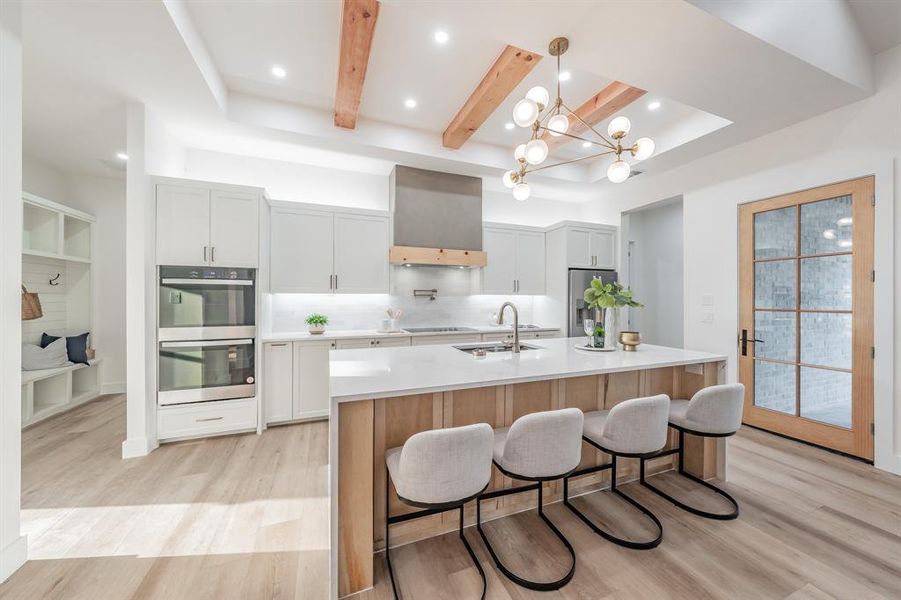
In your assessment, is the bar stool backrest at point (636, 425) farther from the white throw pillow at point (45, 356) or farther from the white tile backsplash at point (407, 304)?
the white throw pillow at point (45, 356)

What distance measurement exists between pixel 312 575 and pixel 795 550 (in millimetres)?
2379

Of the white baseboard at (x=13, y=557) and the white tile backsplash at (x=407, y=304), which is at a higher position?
the white tile backsplash at (x=407, y=304)

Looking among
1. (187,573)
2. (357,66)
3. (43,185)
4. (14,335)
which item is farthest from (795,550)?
(43,185)

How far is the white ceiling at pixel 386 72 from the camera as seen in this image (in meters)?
1.97

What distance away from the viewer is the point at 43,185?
3975mm

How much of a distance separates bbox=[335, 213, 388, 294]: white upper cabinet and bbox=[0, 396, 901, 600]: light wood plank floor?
1978mm

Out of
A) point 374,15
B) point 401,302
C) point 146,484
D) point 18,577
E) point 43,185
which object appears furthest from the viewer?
point 401,302

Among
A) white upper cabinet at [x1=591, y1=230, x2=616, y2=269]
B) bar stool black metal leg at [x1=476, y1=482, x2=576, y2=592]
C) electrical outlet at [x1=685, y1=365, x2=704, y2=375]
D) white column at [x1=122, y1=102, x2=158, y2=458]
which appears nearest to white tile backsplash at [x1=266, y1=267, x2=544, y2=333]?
white upper cabinet at [x1=591, y1=230, x2=616, y2=269]

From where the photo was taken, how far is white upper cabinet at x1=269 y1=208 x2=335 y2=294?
366 centimetres

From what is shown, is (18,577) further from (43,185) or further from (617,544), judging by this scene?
(43,185)

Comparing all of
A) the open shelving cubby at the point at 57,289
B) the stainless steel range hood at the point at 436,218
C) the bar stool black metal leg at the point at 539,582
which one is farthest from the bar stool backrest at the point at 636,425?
the open shelving cubby at the point at 57,289

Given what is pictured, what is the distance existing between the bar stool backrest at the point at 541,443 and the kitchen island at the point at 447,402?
222 mm

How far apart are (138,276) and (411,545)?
2.95m

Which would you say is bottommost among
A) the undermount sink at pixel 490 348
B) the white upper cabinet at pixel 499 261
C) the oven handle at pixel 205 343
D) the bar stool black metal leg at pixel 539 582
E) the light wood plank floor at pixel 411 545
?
the light wood plank floor at pixel 411 545
